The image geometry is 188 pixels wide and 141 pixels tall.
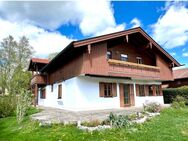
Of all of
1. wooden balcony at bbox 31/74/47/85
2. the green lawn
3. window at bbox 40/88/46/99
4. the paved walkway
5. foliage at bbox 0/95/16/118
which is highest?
wooden balcony at bbox 31/74/47/85

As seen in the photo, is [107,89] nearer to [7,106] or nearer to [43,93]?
[7,106]

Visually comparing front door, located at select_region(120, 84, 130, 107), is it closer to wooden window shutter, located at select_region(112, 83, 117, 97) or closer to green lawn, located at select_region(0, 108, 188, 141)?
wooden window shutter, located at select_region(112, 83, 117, 97)

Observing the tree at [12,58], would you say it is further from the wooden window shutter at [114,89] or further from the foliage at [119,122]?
the foliage at [119,122]

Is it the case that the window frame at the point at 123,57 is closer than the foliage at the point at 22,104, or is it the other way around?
the foliage at the point at 22,104

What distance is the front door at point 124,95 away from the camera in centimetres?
1752

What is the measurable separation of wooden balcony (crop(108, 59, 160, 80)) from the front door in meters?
1.52

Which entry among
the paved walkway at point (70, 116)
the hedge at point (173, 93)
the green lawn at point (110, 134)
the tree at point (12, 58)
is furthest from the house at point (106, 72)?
the tree at point (12, 58)

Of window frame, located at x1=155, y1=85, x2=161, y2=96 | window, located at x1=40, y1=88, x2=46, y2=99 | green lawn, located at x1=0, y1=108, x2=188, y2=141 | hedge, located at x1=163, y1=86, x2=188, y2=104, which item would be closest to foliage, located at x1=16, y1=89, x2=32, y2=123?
green lawn, located at x1=0, y1=108, x2=188, y2=141

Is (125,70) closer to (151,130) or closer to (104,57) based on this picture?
(104,57)

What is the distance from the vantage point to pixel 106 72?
1498cm

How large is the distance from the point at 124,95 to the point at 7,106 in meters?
10.4

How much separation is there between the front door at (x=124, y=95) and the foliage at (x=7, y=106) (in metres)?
9.51

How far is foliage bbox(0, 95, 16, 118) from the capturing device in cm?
1443

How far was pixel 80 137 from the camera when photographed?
7496 mm
